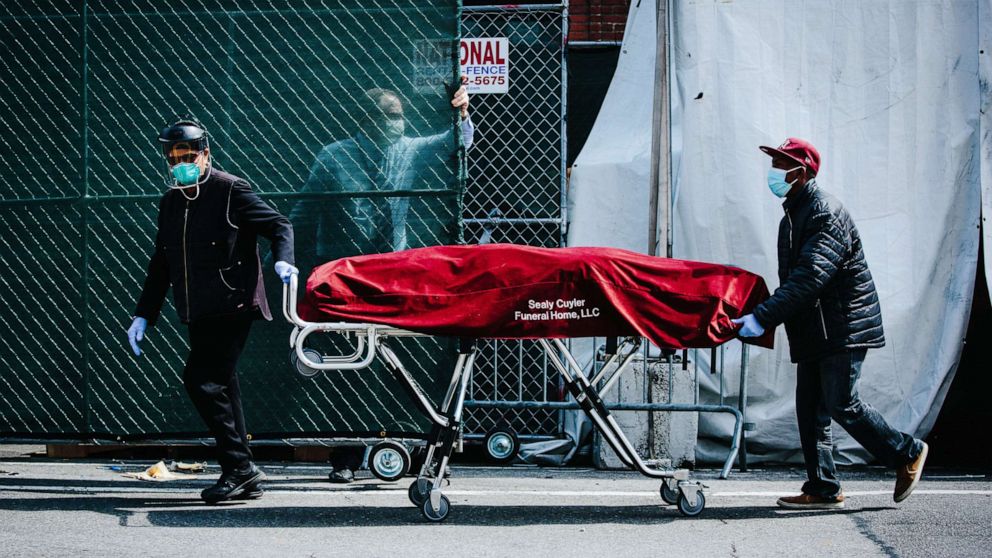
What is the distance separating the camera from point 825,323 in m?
5.96

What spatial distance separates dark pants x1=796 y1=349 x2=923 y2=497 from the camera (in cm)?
591

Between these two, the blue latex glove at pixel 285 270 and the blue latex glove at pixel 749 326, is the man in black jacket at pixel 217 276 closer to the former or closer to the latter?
the blue latex glove at pixel 285 270

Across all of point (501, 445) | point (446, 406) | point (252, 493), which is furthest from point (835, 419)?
point (252, 493)

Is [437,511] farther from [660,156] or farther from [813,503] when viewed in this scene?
[660,156]

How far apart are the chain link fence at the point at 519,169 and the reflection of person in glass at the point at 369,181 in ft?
3.77

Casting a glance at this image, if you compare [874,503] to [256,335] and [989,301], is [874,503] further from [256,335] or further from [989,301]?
[256,335]

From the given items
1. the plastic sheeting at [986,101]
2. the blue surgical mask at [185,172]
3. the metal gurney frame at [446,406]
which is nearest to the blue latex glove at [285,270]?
the metal gurney frame at [446,406]

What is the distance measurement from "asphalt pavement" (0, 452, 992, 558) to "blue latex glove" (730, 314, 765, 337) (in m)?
0.96

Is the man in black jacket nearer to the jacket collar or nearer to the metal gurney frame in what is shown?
the metal gurney frame

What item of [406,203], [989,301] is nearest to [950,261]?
[989,301]

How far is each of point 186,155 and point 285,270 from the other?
922 mm

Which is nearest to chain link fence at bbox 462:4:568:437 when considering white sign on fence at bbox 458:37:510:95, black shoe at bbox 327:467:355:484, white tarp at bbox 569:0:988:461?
white sign on fence at bbox 458:37:510:95

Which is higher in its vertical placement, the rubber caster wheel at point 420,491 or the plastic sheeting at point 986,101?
the plastic sheeting at point 986,101

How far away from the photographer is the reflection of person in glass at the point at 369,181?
7.18m
